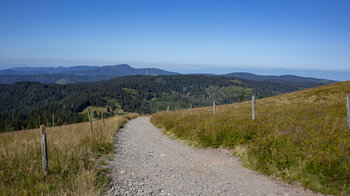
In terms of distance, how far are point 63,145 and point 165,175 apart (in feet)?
11.7

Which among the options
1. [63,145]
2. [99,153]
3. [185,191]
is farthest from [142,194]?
[99,153]

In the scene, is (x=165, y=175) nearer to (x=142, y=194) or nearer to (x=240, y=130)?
(x=142, y=194)

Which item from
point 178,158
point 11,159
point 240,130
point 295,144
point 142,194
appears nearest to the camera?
point 142,194

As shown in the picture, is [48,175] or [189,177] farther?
[189,177]

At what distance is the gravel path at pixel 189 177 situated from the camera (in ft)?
15.8

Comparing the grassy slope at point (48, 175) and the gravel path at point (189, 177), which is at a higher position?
the grassy slope at point (48, 175)

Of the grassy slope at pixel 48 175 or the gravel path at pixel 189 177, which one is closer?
the grassy slope at pixel 48 175

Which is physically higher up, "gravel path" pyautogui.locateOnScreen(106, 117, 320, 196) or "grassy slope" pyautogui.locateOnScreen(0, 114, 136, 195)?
"grassy slope" pyautogui.locateOnScreen(0, 114, 136, 195)

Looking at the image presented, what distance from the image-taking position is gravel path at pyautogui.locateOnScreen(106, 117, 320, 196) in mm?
4801

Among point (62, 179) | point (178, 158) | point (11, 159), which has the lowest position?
point (178, 158)

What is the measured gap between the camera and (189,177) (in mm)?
5691

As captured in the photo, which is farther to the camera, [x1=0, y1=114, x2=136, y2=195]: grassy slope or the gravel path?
the gravel path

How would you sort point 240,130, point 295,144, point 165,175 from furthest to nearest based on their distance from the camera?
point 240,130 < point 295,144 < point 165,175

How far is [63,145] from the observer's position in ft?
22.3
